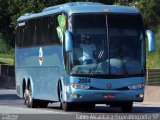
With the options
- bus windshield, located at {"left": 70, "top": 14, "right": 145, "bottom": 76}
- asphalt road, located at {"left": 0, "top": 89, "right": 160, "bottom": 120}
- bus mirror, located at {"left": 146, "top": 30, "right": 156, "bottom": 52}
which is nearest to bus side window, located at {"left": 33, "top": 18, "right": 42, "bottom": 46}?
asphalt road, located at {"left": 0, "top": 89, "right": 160, "bottom": 120}

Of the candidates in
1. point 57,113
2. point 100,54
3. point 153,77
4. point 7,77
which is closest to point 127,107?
point 100,54

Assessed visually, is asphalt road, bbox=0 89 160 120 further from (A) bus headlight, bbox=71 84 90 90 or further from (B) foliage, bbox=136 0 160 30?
(B) foliage, bbox=136 0 160 30

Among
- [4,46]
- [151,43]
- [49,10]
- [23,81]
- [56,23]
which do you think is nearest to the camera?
[151,43]

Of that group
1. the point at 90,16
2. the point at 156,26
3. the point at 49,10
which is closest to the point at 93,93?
the point at 90,16

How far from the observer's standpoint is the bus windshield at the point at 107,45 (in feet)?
75.5

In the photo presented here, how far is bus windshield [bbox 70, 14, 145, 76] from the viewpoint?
23016 mm

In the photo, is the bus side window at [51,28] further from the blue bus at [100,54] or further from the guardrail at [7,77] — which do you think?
the guardrail at [7,77]

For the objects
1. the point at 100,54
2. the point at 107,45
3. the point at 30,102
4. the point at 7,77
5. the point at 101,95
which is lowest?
the point at 7,77

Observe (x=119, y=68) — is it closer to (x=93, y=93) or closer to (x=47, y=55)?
(x=93, y=93)

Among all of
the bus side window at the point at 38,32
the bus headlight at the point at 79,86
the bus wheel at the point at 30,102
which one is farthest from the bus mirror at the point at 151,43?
the bus wheel at the point at 30,102

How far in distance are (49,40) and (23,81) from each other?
4810mm

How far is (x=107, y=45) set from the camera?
23.1 meters

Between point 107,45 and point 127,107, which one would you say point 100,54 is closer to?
point 107,45

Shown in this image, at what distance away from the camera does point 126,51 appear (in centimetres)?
2330
